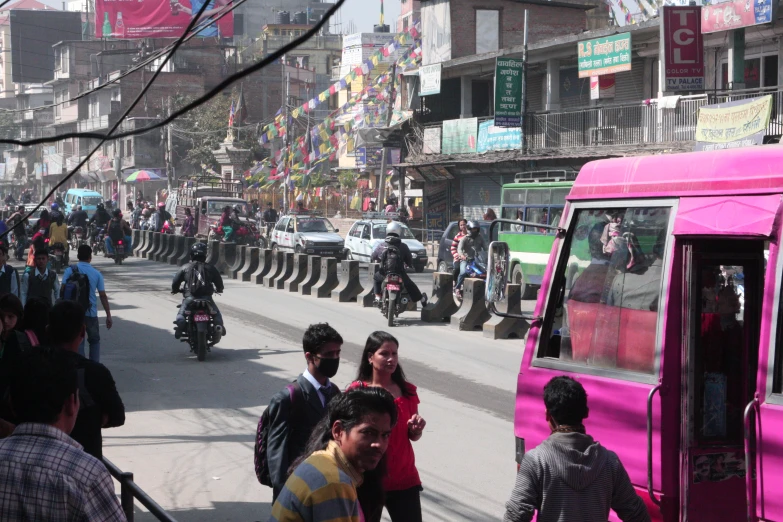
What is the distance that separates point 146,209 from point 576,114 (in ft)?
74.1

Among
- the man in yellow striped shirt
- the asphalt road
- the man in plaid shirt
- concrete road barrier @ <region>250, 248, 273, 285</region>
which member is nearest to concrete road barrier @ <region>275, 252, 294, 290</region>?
concrete road barrier @ <region>250, 248, 273, 285</region>

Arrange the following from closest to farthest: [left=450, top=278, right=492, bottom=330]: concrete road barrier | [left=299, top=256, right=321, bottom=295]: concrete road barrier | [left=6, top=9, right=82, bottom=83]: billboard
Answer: [left=450, top=278, right=492, bottom=330]: concrete road barrier < [left=299, top=256, right=321, bottom=295]: concrete road barrier < [left=6, top=9, right=82, bottom=83]: billboard

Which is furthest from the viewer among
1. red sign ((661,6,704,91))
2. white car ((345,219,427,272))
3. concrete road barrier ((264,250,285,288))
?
white car ((345,219,427,272))

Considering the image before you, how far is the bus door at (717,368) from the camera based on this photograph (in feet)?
16.2

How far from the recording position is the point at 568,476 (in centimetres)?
416

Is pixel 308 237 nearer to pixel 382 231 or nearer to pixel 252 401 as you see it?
pixel 382 231

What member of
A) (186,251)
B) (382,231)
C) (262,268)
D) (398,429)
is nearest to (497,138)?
(382,231)

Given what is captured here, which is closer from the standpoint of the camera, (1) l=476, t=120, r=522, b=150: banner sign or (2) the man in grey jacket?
(2) the man in grey jacket

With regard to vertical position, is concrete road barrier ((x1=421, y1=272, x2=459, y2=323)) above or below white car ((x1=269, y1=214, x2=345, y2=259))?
below

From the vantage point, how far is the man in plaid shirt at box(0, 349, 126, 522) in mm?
3006

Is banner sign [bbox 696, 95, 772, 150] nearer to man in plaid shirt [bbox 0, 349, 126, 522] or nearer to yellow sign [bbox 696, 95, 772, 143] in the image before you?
yellow sign [bbox 696, 95, 772, 143]

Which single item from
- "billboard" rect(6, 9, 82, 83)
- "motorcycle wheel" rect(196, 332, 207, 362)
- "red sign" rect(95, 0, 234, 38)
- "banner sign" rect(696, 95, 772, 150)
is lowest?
"motorcycle wheel" rect(196, 332, 207, 362)

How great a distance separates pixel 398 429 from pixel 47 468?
2.30 meters

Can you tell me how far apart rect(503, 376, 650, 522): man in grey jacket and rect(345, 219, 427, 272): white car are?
25.5m
